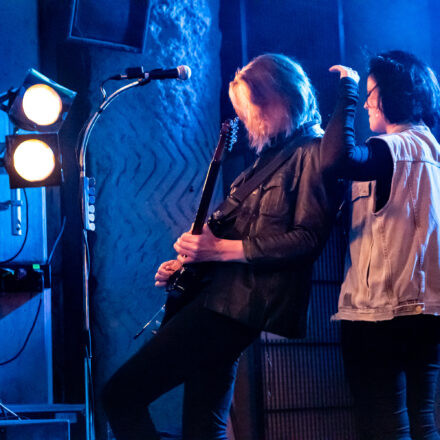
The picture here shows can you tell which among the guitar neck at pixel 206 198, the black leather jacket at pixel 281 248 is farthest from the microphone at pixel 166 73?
the black leather jacket at pixel 281 248

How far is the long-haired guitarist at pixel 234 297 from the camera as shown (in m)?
1.73

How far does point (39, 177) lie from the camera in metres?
2.59

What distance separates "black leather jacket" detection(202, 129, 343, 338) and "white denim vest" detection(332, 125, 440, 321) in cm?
13

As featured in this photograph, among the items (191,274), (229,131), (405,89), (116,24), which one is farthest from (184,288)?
(116,24)

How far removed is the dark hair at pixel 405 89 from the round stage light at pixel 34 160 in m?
1.42

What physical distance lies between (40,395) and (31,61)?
1878 mm

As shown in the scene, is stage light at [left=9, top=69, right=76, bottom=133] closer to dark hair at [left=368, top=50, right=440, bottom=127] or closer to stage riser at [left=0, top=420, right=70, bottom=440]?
stage riser at [left=0, top=420, right=70, bottom=440]

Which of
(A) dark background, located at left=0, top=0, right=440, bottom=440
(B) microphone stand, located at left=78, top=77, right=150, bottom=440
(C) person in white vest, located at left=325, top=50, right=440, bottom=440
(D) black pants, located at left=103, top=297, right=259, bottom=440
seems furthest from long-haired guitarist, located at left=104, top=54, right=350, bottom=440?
(A) dark background, located at left=0, top=0, right=440, bottom=440

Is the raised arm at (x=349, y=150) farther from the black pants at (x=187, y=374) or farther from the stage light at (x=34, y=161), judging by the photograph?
the stage light at (x=34, y=161)

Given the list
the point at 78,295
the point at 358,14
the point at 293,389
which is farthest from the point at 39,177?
the point at 358,14

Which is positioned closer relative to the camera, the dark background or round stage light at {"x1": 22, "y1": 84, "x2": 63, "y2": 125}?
round stage light at {"x1": 22, "y1": 84, "x2": 63, "y2": 125}

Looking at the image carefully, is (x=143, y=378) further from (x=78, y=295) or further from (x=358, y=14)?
(x=358, y=14)

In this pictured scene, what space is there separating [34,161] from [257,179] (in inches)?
45.0

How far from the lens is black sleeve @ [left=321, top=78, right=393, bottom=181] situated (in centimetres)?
170
